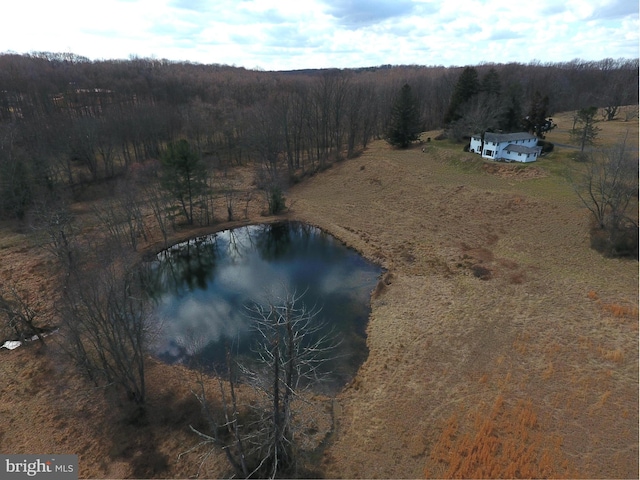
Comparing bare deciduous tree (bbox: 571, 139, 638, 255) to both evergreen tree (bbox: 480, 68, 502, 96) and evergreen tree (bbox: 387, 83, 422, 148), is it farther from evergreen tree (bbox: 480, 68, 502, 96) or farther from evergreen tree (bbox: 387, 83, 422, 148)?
evergreen tree (bbox: 480, 68, 502, 96)

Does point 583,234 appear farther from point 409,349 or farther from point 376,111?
point 376,111

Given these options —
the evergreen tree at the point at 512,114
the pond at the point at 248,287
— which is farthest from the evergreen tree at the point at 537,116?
the pond at the point at 248,287

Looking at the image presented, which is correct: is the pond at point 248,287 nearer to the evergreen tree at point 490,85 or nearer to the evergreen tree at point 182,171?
the evergreen tree at point 182,171

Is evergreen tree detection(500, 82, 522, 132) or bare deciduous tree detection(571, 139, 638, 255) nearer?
bare deciduous tree detection(571, 139, 638, 255)

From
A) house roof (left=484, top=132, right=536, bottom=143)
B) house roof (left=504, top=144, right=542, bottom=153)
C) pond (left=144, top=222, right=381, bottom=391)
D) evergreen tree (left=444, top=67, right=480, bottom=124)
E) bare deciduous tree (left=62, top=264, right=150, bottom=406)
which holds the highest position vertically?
evergreen tree (left=444, top=67, right=480, bottom=124)

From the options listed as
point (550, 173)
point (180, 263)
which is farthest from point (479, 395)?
point (550, 173)

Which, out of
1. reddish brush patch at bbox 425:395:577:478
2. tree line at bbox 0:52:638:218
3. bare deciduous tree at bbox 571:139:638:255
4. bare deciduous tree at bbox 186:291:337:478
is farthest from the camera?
tree line at bbox 0:52:638:218

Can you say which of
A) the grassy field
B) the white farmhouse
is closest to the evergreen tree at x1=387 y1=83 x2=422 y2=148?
the white farmhouse

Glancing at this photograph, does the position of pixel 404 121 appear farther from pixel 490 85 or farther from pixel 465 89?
pixel 490 85

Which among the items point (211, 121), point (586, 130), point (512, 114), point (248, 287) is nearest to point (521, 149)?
point (586, 130)
